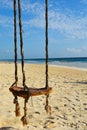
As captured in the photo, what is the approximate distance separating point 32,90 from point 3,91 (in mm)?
5608

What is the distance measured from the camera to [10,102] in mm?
8969

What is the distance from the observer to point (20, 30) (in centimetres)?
539

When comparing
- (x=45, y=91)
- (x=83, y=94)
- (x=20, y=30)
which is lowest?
(x=83, y=94)

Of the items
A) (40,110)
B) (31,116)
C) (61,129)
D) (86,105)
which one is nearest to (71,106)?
(86,105)

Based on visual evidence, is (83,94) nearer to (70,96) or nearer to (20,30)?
(70,96)

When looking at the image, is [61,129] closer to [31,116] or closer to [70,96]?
[31,116]

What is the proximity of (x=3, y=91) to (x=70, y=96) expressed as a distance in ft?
7.34

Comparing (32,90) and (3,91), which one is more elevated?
(32,90)

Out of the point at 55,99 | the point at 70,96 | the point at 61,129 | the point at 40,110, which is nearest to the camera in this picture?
the point at 61,129

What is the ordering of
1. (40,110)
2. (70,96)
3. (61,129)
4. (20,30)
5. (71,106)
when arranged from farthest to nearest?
1. (70,96)
2. (71,106)
3. (40,110)
4. (61,129)
5. (20,30)

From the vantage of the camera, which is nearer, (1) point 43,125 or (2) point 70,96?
(1) point 43,125

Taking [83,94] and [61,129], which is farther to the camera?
[83,94]

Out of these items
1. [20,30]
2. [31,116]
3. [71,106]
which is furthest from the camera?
[71,106]

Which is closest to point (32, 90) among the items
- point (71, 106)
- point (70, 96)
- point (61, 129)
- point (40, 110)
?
point (61, 129)
